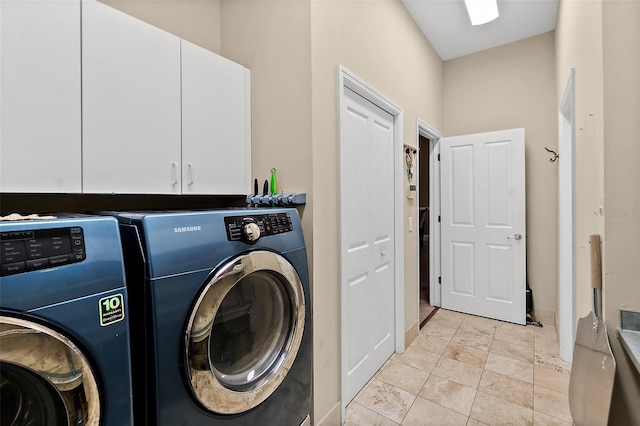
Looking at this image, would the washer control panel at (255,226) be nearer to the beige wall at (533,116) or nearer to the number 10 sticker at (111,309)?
the number 10 sticker at (111,309)

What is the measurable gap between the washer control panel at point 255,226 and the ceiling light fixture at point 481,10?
2617mm

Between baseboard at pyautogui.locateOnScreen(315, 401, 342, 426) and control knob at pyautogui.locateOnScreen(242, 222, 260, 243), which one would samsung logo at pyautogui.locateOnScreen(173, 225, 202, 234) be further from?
baseboard at pyautogui.locateOnScreen(315, 401, 342, 426)

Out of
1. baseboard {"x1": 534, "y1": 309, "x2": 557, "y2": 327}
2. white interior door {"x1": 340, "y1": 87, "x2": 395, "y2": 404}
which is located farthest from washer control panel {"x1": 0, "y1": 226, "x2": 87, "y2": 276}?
baseboard {"x1": 534, "y1": 309, "x2": 557, "y2": 327}

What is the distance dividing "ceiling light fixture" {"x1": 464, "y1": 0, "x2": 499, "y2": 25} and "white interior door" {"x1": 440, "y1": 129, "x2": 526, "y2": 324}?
1.11 m

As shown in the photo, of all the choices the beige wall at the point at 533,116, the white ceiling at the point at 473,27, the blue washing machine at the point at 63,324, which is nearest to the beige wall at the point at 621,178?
the blue washing machine at the point at 63,324

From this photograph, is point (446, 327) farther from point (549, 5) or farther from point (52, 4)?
point (52, 4)

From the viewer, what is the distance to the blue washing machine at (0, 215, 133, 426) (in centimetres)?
66

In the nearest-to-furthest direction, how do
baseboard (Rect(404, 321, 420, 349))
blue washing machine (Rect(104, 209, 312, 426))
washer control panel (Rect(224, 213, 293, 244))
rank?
blue washing machine (Rect(104, 209, 312, 426)) < washer control panel (Rect(224, 213, 293, 244)) < baseboard (Rect(404, 321, 420, 349))

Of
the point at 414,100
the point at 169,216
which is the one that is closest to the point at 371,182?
the point at 414,100

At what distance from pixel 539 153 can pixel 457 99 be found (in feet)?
3.64

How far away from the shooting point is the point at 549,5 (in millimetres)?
2748

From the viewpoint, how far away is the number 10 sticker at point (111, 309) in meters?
0.79

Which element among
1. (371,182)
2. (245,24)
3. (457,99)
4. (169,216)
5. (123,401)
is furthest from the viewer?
(457,99)

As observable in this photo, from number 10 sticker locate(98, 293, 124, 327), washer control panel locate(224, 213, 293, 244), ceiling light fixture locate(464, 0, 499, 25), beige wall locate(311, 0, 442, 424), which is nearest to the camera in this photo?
number 10 sticker locate(98, 293, 124, 327)
